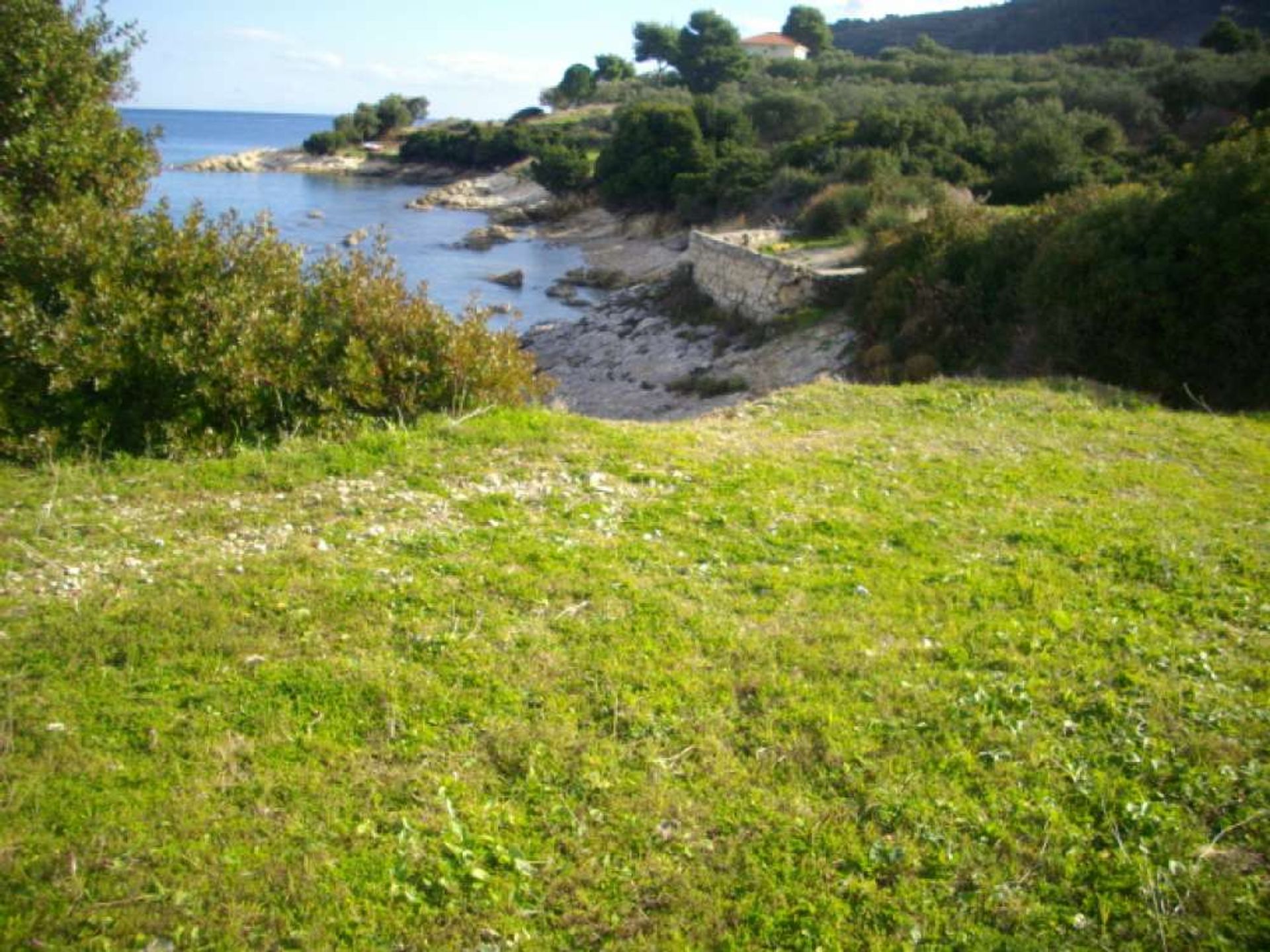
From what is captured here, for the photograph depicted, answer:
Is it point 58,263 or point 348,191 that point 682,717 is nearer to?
point 58,263

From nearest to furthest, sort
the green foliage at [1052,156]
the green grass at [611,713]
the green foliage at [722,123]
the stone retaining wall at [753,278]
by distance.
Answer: the green grass at [611,713] < the stone retaining wall at [753,278] < the green foliage at [1052,156] < the green foliage at [722,123]

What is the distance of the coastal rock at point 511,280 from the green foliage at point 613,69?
279 feet

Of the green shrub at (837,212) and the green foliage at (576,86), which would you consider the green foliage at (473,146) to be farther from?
the green shrub at (837,212)

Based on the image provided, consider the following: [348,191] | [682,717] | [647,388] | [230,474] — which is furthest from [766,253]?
[348,191]

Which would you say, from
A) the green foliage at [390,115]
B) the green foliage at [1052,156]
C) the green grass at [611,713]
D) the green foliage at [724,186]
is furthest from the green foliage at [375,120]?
the green grass at [611,713]

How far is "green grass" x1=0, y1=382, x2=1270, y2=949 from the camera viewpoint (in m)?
3.53

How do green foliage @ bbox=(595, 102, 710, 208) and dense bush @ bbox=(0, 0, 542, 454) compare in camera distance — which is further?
green foliage @ bbox=(595, 102, 710, 208)

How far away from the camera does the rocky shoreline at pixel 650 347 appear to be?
21.7m

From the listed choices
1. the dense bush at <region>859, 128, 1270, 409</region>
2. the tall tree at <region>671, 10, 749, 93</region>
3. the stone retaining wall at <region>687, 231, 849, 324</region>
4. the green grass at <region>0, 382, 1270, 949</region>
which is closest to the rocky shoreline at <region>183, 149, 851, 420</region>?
the stone retaining wall at <region>687, 231, 849, 324</region>

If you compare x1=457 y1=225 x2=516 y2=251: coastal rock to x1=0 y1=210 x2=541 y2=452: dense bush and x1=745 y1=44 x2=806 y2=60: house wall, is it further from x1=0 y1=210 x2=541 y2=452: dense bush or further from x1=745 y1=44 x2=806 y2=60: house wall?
x1=745 y1=44 x2=806 y2=60: house wall

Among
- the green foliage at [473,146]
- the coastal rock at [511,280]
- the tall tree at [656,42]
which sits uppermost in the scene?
the tall tree at [656,42]

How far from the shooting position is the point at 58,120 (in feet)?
35.2

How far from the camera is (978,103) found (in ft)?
135

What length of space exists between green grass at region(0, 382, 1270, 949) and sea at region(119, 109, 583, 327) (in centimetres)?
564
